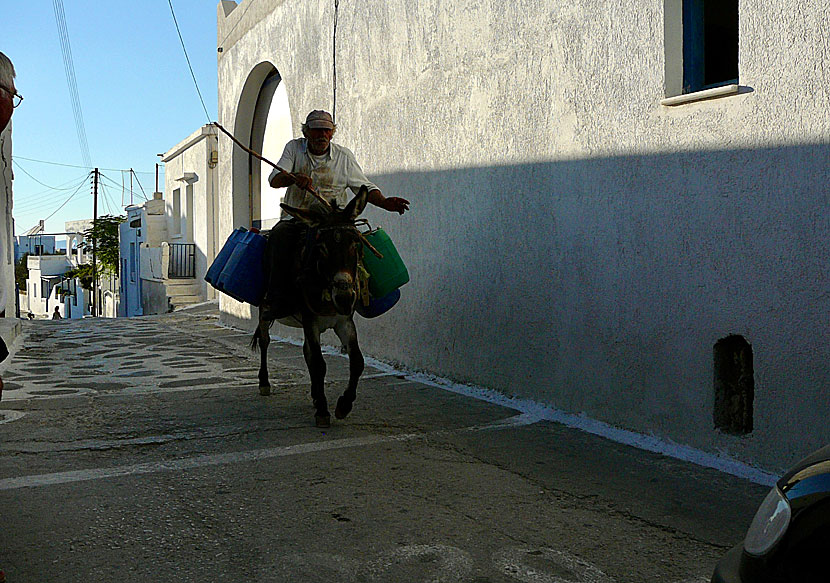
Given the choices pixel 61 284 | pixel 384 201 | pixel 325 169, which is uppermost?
pixel 325 169

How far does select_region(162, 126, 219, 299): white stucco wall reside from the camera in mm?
22156

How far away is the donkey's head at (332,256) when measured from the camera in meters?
5.38

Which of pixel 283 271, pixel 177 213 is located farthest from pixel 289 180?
pixel 177 213

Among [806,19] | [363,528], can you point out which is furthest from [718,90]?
[363,528]

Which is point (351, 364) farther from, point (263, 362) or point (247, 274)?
point (263, 362)

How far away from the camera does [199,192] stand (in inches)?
922

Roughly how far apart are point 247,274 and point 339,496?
8.22 ft

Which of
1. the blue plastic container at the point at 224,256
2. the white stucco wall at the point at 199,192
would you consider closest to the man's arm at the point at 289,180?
the blue plastic container at the point at 224,256

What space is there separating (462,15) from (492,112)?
1.03 meters

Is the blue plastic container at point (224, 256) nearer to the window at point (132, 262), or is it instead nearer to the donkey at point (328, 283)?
the donkey at point (328, 283)

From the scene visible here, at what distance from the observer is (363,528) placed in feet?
12.4

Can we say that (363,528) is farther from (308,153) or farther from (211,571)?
(308,153)

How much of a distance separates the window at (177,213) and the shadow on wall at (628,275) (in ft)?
65.4

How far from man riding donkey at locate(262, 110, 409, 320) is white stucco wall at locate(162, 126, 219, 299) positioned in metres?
15.4
